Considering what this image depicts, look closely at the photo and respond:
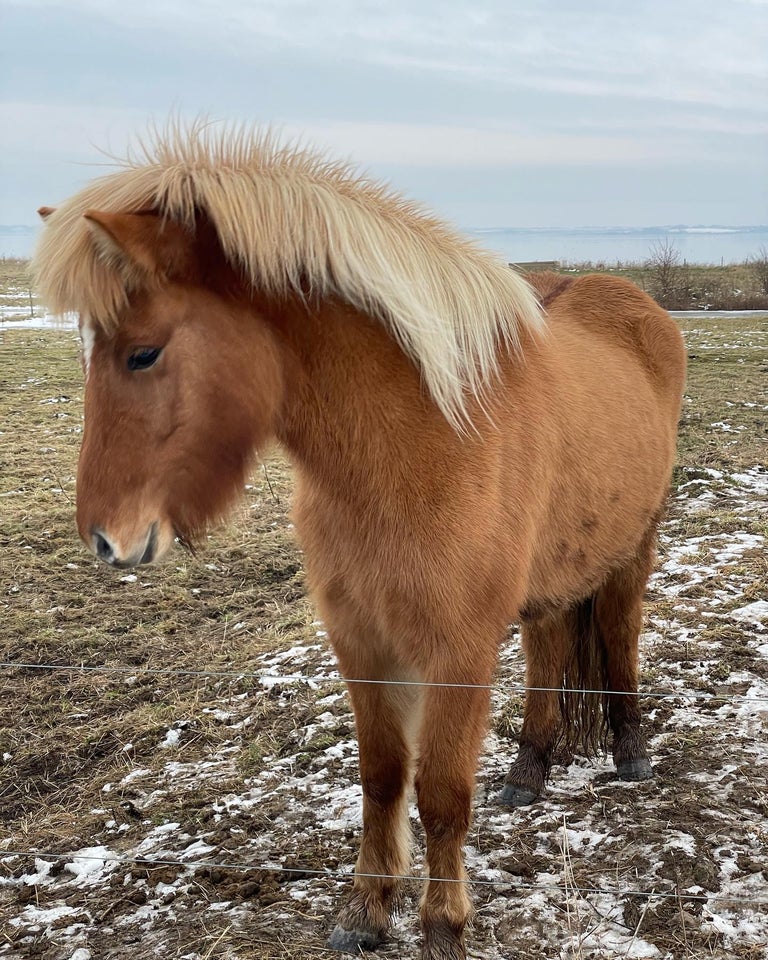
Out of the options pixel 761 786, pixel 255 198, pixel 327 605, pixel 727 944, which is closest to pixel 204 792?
pixel 327 605

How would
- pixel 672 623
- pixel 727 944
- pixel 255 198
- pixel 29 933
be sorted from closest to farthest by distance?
pixel 255 198 → pixel 727 944 → pixel 29 933 → pixel 672 623

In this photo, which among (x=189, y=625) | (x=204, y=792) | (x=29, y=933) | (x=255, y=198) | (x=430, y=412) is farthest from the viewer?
(x=189, y=625)

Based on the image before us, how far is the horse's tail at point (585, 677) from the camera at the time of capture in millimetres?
3346

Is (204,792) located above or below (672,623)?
below

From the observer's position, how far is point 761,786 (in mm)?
2986

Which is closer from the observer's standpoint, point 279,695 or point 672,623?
point 279,695

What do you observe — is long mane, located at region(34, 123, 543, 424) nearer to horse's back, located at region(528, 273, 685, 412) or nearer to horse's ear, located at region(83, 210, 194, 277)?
horse's ear, located at region(83, 210, 194, 277)

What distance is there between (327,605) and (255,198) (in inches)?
44.1

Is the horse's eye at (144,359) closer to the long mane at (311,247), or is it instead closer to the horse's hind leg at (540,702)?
the long mane at (311,247)

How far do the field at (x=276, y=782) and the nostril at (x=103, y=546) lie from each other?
0.54 metres

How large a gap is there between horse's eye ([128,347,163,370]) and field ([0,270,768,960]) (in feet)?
1.94

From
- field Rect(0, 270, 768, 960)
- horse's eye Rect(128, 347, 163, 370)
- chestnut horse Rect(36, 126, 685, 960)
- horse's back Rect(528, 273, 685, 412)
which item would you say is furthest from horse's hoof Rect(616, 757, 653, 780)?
horse's eye Rect(128, 347, 163, 370)

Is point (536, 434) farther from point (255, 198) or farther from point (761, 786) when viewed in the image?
point (761, 786)

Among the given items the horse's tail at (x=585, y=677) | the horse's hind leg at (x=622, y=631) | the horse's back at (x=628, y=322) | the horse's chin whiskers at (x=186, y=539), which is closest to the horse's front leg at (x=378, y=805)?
the horse's chin whiskers at (x=186, y=539)
